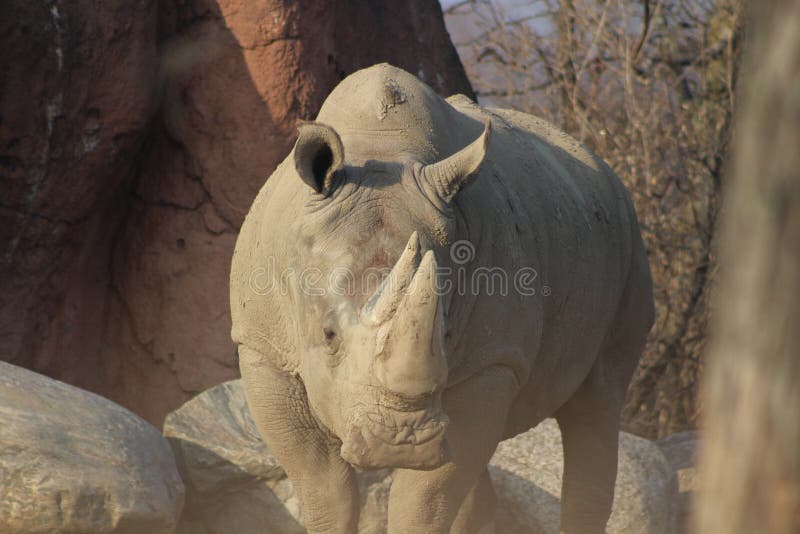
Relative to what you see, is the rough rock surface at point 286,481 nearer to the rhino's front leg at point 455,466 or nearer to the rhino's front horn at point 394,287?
the rhino's front leg at point 455,466

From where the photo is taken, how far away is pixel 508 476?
6582 mm

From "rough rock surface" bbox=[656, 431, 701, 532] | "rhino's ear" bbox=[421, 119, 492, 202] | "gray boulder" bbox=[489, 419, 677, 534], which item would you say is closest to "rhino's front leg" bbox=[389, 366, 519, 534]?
"rhino's ear" bbox=[421, 119, 492, 202]

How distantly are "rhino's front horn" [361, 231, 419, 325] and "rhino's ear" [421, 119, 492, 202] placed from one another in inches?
20.9

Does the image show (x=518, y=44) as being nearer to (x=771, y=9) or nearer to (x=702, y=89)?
(x=702, y=89)

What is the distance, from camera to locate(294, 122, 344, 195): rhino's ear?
4027mm

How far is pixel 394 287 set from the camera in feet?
11.8

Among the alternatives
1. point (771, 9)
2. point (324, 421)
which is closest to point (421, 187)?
point (324, 421)

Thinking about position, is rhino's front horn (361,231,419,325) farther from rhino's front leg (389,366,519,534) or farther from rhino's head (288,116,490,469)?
rhino's front leg (389,366,519,534)

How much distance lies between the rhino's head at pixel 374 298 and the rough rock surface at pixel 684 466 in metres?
3.45

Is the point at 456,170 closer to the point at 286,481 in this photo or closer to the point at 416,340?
the point at 416,340

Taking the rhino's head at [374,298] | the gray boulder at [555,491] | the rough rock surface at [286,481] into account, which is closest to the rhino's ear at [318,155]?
the rhino's head at [374,298]

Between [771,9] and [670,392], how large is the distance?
7.20m

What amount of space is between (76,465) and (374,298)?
200 centimetres

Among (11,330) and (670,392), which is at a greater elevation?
(11,330)
